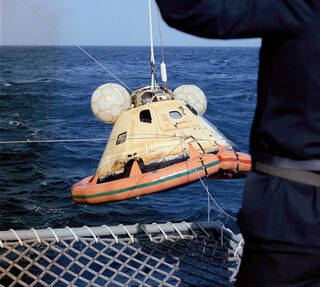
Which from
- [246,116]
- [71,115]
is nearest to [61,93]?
[71,115]

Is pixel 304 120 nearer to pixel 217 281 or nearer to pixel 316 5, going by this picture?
pixel 316 5

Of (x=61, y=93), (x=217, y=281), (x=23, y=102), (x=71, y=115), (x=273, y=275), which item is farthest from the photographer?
(x=61, y=93)

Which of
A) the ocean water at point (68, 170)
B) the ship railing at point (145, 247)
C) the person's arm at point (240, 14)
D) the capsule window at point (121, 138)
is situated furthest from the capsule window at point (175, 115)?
the person's arm at point (240, 14)

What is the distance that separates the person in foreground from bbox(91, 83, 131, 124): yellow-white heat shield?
695cm

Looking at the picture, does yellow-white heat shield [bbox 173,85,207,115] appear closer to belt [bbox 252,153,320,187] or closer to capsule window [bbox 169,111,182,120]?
capsule window [bbox 169,111,182,120]

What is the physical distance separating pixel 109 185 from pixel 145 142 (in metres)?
0.98

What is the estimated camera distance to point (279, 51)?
41.2 inches

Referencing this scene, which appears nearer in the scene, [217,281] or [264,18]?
[264,18]

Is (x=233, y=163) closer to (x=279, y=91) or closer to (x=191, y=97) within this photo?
(x=191, y=97)

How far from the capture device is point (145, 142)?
7.31 m

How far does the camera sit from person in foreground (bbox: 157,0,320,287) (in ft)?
3.21

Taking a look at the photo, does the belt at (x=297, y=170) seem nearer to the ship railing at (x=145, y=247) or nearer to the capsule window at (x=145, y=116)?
the ship railing at (x=145, y=247)

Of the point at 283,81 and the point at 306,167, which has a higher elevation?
the point at 283,81

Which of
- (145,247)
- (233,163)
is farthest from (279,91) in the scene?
(233,163)
